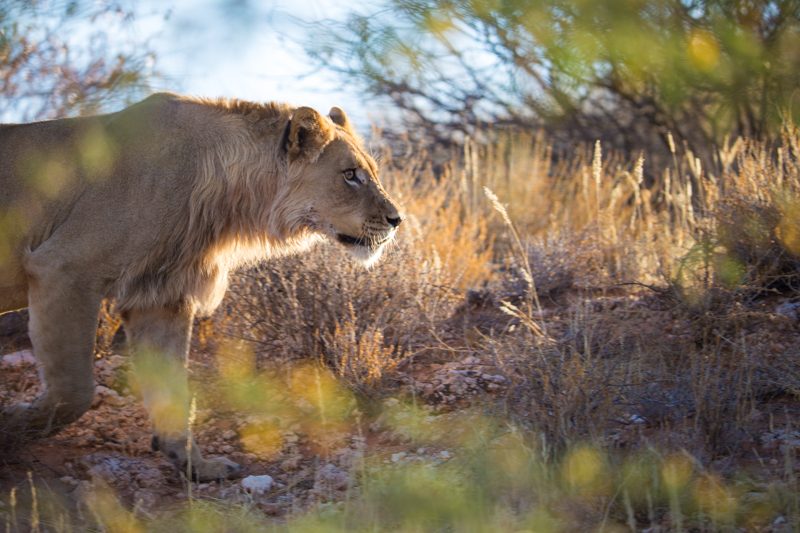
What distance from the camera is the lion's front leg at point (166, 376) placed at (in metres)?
4.87

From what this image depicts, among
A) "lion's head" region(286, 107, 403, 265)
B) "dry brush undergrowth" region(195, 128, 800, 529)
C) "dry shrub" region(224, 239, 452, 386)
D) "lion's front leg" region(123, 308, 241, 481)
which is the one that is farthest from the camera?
"dry shrub" region(224, 239, 452, 386)

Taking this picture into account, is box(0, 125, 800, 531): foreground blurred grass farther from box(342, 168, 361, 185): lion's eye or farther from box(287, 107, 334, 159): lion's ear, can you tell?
box(287, 107, 334, 159): lion's ear

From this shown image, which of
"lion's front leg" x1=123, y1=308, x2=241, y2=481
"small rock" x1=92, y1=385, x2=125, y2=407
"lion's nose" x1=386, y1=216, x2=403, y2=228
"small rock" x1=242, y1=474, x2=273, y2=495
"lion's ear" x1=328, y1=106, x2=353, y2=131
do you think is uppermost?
"lion's ear" x1=328, y1=106, x2=353, y2=131

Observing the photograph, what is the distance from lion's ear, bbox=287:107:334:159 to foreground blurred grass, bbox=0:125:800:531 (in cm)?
102

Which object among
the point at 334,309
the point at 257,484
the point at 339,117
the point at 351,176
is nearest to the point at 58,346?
the point at 257,484

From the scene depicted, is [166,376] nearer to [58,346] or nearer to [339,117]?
[58,346]

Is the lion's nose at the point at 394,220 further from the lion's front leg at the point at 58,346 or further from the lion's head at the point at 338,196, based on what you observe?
the lion's front leg at the point at 58,346

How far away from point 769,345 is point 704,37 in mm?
2114

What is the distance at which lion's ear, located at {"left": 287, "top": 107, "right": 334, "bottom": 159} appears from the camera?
488 centimetres

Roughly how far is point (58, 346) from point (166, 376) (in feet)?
2.38

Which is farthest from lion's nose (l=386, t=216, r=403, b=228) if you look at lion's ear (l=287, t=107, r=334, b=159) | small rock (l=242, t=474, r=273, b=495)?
small rock (l=242, t=474, r=273, b=495)

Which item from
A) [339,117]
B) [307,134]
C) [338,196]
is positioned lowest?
[338,196]

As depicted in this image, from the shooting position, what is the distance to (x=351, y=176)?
5.07 meters

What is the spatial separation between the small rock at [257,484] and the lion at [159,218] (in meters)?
0.20
